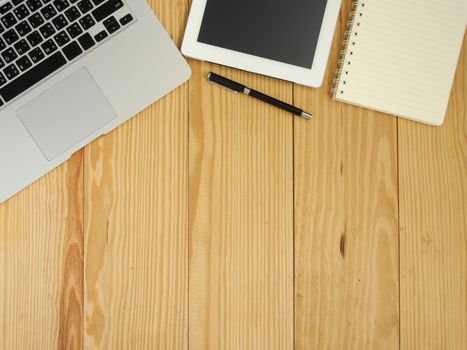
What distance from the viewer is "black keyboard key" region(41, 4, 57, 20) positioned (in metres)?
0.62

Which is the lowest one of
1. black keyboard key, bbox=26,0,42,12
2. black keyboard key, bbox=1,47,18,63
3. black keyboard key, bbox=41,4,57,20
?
black keyboard key, bbox=1,47,18,63

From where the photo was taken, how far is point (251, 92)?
0.68m

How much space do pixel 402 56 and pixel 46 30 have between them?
1.52ft

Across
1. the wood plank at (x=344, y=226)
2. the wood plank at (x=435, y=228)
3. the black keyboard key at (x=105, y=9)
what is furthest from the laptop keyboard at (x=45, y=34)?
the wood plank at (x=435, y=228)

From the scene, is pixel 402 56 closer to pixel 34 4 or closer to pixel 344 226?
pixel 344 226

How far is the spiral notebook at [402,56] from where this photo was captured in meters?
0.68

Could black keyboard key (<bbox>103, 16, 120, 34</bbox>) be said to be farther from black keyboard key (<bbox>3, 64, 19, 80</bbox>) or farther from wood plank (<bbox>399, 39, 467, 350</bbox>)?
wood plank (<bbox>399, 39, 467, 350</bbox>)

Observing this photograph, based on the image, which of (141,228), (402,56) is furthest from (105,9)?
(402,56)

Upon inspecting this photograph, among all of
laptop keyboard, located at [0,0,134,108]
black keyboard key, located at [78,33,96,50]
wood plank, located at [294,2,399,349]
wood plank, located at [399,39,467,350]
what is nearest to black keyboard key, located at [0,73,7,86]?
laptop keyboard, located at [0,0,134,108]

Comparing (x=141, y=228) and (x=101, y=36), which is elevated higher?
(x=101, y=36)

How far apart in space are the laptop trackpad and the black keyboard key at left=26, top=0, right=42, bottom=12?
0.09 meters

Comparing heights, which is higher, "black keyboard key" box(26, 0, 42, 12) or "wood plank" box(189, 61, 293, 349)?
"black keyboard key" box(26, 0, 42, 12)

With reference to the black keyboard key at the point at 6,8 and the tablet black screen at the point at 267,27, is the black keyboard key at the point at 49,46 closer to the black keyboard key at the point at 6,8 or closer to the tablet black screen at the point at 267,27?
the black keyboard key at the point at 6,8

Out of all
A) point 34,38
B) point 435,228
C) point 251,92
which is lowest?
point 435,228
